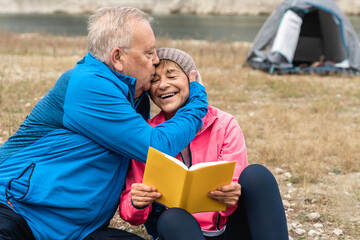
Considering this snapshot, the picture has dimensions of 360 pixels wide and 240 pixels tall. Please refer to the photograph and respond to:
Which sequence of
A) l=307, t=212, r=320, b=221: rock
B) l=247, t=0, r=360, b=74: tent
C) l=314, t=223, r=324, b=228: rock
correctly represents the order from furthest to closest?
1. l=247, t=0, r=360, b=74: tent
2. l=307, t=212, r=320, b=221: rock
3. l=314, t=223, r=324, b=228: rock

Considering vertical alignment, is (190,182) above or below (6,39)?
above

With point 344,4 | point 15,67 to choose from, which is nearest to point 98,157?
point 15,67

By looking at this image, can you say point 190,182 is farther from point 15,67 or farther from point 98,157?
point 15,67

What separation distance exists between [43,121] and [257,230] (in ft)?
3.91

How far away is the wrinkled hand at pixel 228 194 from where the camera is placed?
2055mm

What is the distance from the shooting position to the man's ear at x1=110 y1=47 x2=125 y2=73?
7.14 feet

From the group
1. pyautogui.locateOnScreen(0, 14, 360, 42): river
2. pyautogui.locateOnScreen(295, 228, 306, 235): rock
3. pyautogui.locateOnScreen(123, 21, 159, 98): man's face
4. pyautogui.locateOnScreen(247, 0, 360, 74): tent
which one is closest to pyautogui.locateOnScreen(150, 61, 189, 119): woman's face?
pyautogui.locateOnScreen(123, 21, 159, 98): man's face

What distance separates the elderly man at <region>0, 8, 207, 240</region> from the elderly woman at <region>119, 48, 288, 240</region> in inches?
6.6

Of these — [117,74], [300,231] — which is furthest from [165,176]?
[300,231]

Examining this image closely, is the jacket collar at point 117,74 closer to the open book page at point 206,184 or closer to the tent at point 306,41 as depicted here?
the open book page at point 206,184

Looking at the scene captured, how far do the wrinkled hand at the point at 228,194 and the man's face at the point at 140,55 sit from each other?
0.72m

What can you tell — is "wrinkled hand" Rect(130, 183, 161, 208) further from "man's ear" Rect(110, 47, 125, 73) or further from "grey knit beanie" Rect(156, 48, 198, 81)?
"grey knit beanie" Rect(156, 48, 198, 81)

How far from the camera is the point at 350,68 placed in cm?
890

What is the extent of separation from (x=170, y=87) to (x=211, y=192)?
2.26ft
